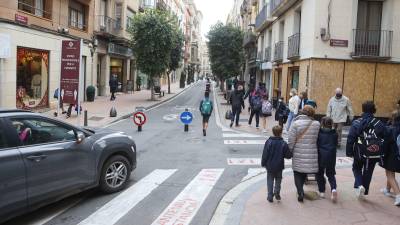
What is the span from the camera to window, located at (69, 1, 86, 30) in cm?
2578

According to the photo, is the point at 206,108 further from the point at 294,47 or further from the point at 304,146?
the point at 294,47

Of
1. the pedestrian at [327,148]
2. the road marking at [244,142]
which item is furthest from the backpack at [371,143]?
the road marking at [244,142]

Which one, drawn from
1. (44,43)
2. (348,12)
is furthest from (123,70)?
(348,12)

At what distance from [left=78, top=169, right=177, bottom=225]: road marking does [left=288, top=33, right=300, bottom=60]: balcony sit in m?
13.3

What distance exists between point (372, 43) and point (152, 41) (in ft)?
49.8

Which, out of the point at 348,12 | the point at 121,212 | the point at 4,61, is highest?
the point at 348,12

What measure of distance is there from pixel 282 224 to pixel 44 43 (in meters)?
18.2

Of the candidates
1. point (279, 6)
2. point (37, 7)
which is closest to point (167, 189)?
point (37, 7)

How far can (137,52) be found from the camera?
3012 cm

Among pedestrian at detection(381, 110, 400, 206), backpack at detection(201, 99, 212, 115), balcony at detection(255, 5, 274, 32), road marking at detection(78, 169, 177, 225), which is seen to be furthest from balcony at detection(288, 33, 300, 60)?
pedestrian at detection(381, 110, 400, 206)

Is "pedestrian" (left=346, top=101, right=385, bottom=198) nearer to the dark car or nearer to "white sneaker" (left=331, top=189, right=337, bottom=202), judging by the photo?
"white sneaker" (left=331, top=189, right=337, bottom=202)

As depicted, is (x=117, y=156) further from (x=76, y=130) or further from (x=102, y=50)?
(x=102, y=50)

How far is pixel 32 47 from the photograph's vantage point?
2003cm

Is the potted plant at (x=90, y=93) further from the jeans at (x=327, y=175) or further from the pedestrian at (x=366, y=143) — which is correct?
the pedestrian at (x=366, y=143)
